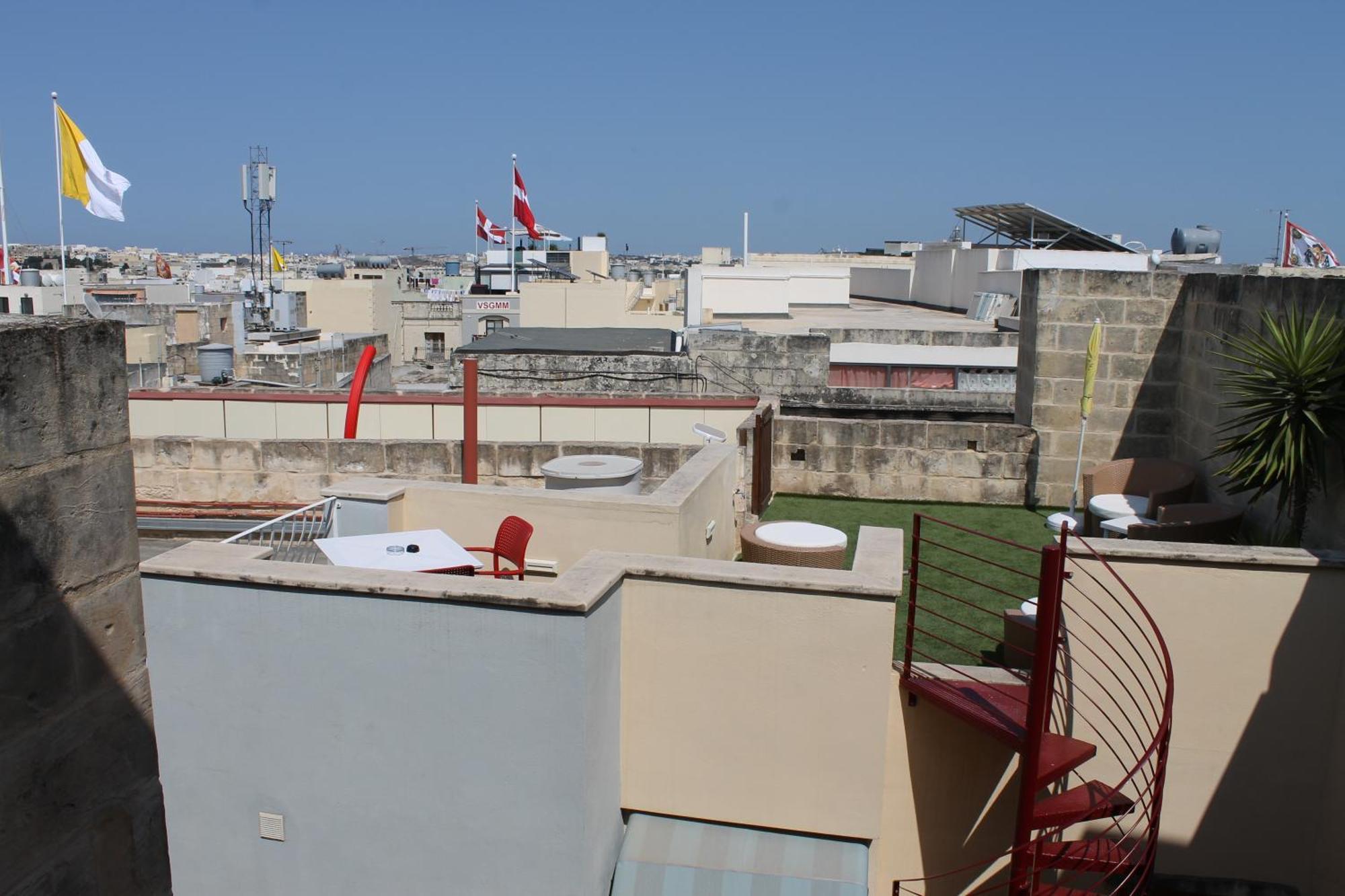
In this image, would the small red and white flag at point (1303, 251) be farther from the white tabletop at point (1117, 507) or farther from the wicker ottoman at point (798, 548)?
the wicker ottoman at point (798, 548)

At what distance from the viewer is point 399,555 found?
24.9ft

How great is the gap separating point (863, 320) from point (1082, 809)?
24329 mm

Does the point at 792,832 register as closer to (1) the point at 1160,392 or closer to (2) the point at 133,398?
(1) the point at 1160,392

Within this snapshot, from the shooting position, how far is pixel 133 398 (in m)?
16.3

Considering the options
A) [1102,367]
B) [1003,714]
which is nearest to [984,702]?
[1003,714]

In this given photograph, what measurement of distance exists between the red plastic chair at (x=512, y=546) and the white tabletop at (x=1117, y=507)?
5.17 meters

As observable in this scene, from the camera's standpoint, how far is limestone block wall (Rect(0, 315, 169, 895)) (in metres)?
2.66

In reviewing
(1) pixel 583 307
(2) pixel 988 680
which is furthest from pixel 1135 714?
(1) pixel 583 307

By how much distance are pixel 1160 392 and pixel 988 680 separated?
5737 mm

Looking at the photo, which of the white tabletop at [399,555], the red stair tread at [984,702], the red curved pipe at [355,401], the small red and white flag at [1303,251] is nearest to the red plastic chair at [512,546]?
the white tabletop at [399,555]

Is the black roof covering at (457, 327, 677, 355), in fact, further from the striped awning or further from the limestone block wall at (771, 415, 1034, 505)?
the striped awning

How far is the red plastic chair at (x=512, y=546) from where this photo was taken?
26.6 feet

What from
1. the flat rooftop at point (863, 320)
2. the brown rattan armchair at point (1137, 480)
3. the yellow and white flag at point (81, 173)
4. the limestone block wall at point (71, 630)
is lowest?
the brown rattan armchair at point (1137, 480)

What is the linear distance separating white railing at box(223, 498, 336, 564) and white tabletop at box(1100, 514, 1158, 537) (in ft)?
21.4
